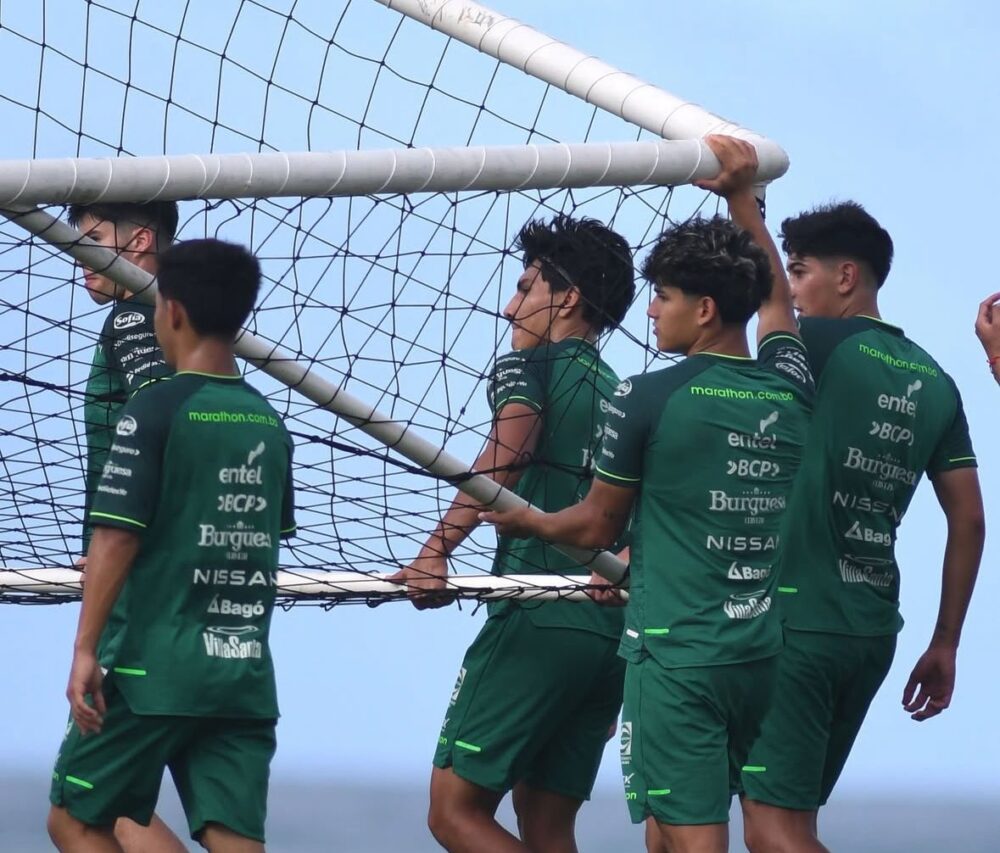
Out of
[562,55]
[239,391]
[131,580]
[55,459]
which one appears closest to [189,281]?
[239,391]

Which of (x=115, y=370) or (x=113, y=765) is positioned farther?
(x=115, y=370)

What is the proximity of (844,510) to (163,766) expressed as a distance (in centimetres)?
151

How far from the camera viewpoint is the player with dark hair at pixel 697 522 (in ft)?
13.2

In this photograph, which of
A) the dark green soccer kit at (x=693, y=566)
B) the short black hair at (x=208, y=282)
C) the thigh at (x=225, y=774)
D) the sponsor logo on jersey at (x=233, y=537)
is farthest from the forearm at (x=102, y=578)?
the dark green soccer kit at (x=693, y=566)

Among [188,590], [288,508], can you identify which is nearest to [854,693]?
[288,508]

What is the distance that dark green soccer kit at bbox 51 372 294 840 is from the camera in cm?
390

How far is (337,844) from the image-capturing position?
28.7ft

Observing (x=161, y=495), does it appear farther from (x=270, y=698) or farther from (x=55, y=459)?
(x=55, y=459)

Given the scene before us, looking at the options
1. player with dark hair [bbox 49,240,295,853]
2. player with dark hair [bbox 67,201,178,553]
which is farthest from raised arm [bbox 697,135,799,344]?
player with dark hair [bbox 67,201,178,553]

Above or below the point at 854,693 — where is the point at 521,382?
above

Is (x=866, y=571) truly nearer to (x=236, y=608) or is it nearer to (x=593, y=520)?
(x=593, y=520)

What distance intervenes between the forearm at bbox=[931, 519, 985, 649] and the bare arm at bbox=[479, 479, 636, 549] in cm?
102

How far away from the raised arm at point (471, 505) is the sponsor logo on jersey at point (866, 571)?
691 millimetres

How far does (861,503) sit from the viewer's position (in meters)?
4.67
